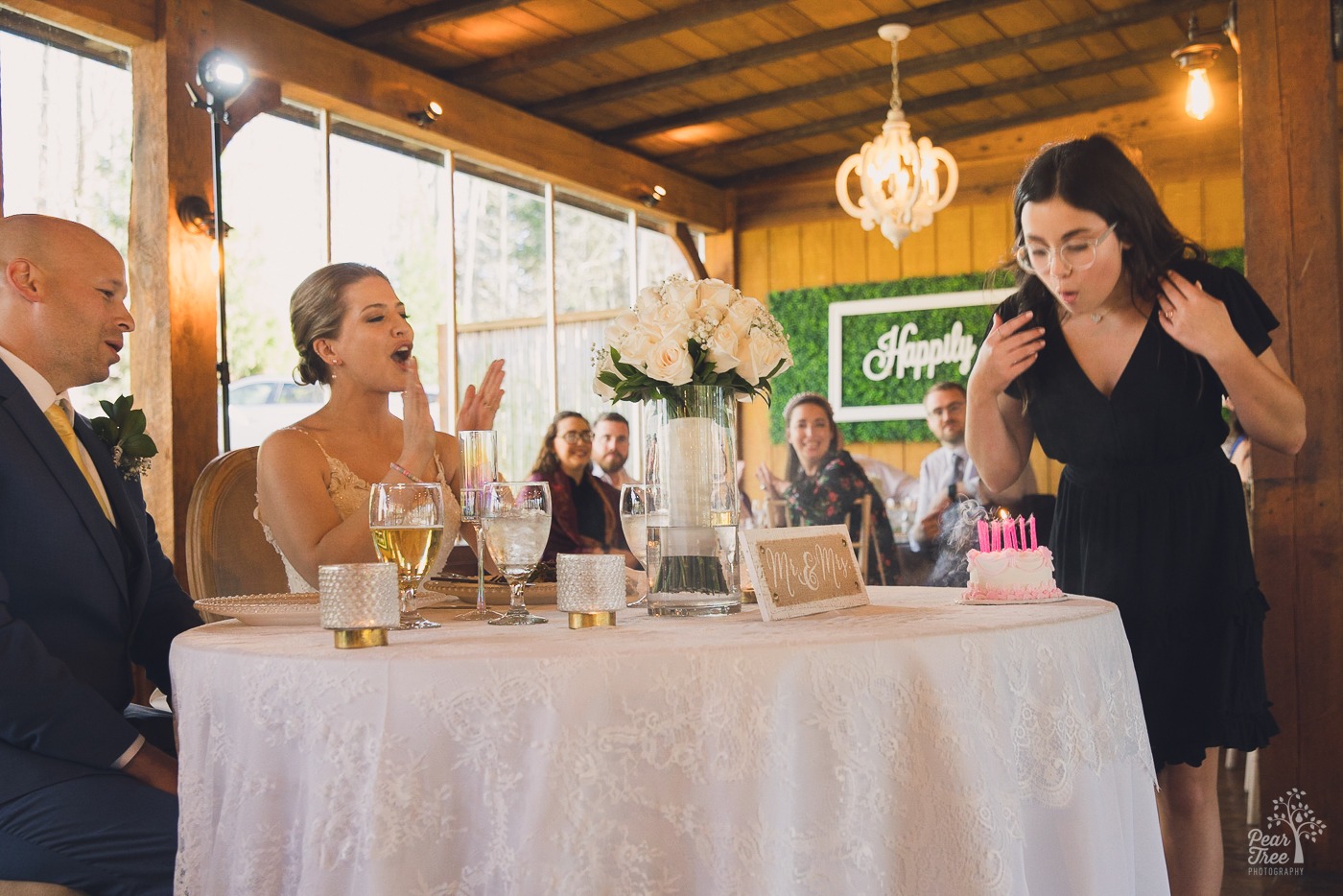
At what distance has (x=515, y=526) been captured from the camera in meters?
1.58

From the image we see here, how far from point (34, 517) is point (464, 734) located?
92 cm

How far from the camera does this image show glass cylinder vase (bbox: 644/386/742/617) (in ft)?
5.50

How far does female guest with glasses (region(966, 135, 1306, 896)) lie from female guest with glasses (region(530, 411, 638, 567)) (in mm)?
3981

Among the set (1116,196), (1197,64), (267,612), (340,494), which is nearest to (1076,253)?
(1116,196)

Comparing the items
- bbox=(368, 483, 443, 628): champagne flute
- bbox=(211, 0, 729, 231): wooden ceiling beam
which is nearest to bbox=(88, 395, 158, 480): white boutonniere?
bbox=(368, 483, 443, 628): champagne flute

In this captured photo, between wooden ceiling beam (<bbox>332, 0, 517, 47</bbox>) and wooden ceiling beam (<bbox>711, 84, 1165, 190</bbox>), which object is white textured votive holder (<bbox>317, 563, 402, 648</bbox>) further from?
wooden ceiling beam (<bbox>711, 84, 1165, 190</bbox>)

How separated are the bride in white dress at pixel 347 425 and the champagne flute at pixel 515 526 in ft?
2.54

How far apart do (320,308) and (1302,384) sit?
8.97 feet

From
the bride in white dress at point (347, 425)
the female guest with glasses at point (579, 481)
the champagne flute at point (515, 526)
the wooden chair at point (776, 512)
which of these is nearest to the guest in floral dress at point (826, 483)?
→ the wooden chair at point (776, 512)

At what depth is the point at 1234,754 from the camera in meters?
5.26

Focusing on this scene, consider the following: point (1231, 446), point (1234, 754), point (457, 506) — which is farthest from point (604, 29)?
point (1234, 754)

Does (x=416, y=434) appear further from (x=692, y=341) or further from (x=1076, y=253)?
(x=1076, y=253)

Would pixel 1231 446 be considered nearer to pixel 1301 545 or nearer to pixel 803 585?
pixel 1301 545

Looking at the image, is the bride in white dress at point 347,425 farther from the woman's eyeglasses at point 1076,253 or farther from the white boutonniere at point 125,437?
the woman's eyeglasses at point 1076,253
